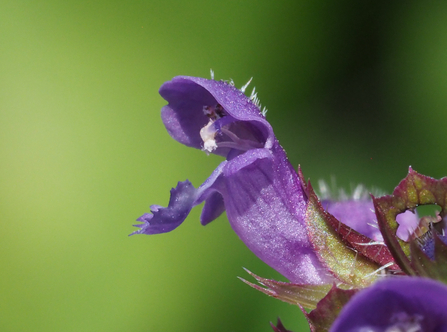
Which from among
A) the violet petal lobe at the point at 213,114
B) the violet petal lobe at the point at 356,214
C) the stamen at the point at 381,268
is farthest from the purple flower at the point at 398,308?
the violet petal lobe at the point at 356,214

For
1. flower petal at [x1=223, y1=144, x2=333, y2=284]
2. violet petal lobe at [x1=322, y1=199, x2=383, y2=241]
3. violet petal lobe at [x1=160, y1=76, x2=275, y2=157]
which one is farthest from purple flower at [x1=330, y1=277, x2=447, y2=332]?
violet petal lobe at [x1=322, y1=199, x2=383, y2=241]

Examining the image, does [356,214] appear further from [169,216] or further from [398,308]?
[398,308]

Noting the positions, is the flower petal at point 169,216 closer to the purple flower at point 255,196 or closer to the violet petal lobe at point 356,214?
the purple flower at point 255,196

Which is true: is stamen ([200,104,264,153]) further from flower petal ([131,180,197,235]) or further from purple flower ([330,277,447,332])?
purple flower ([330,277,447,332])

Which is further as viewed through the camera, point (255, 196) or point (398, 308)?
point (255, 196)

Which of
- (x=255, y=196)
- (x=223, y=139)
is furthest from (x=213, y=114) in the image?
(x=255, y=196)

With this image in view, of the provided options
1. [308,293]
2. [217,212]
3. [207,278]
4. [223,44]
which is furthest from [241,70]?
[308,293]

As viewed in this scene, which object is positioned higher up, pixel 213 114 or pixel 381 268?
pixel 213 114

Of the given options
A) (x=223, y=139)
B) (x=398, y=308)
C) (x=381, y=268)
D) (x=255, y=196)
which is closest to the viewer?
(x=398, y=308)
